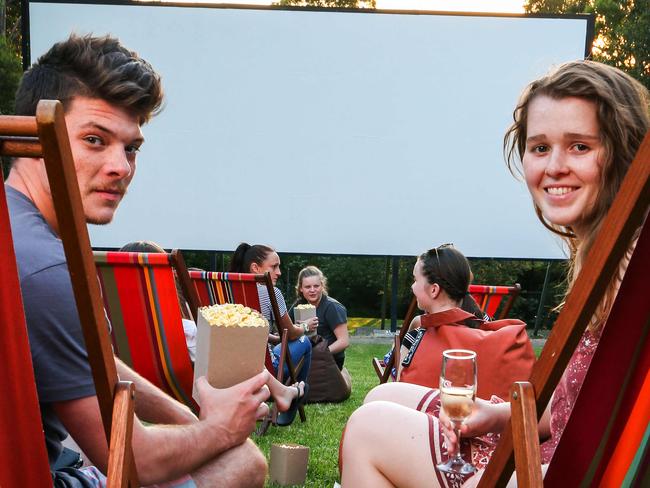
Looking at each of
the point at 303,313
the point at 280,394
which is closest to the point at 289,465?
the point at 280,394

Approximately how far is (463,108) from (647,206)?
898 centimetres

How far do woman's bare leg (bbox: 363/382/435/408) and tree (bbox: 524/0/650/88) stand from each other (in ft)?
50.5

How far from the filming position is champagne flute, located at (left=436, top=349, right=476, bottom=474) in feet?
4.79

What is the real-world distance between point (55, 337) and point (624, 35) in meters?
18.0

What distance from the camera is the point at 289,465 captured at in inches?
115

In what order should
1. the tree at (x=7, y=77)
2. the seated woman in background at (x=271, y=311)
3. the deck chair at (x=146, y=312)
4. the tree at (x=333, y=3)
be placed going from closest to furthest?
the deck chair at (x=146, y=312) < the seated woman in background at (x=271, y=311) < the tree at (x=7, y=77) < the tree at (x=333, y=3)

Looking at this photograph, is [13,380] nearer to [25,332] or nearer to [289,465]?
[25,332]

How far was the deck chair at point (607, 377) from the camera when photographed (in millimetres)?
934

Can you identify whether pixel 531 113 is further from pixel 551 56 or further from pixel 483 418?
pixel 551 56

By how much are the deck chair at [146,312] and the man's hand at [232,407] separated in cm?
117

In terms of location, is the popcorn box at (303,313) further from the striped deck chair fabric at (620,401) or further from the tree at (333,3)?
the tree at (333,3)

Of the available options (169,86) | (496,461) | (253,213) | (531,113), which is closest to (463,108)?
(253,213)

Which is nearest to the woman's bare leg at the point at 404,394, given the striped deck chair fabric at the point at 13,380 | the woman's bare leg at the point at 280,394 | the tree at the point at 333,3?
the woman's bare leg at the point at 280,394

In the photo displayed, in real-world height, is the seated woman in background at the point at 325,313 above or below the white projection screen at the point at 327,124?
below
